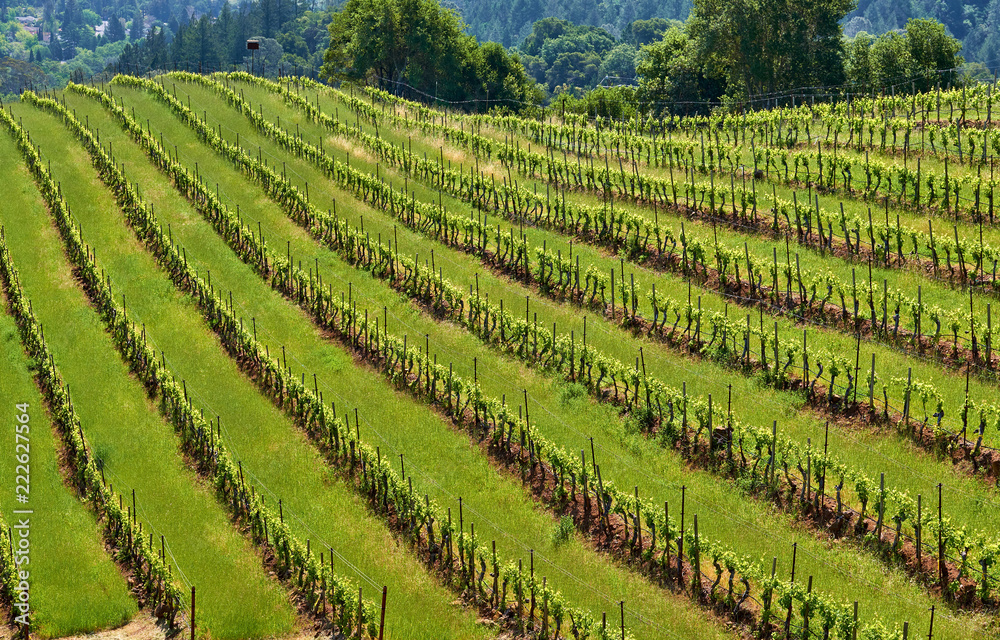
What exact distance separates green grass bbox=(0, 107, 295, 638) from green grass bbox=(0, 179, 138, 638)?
4.61ft

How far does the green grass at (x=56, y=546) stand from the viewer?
29359 mm

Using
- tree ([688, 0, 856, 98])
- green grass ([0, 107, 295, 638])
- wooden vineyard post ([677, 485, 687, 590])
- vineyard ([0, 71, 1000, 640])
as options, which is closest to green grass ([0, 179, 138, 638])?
vineyard ([0, 71, 1000, 640])

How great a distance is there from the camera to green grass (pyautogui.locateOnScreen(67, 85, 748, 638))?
28.5m

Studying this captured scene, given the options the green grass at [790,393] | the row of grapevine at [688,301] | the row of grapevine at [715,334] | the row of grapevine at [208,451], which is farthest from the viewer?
the row of grapevine at [688,301]

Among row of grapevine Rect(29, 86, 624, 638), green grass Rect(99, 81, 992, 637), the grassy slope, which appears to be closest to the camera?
row of grapevine Rect(29, 86, 624, 638)

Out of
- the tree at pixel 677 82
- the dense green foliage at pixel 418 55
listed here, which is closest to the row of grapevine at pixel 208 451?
the dense green foliage at pixel 418 55

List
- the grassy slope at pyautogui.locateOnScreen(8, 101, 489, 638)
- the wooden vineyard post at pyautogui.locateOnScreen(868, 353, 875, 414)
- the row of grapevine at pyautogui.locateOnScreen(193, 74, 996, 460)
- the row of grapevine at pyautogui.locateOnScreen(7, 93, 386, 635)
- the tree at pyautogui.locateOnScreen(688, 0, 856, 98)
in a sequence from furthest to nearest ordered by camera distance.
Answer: the tree at pyautogui.locateOnScreen(688, 0, 856, 98) → the row of grapevine at pyautogui.locateOnScreen(193, 74, 996, 460) → the wooden vineyard post at pyautogui.locateOnScreen(868, 353, 875, 414) → the grassy slope at pyautogui.locateOnScreen(8, 101, 489, 638) → the row of grapevine at pyautogui.locateOnScreen(7, 93, 386, 635)

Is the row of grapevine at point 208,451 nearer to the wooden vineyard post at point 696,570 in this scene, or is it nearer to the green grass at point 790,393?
the wooden vineyard post at point 696,570

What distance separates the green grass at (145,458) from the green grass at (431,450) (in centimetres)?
448

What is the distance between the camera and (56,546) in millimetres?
32000

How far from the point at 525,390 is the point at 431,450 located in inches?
143

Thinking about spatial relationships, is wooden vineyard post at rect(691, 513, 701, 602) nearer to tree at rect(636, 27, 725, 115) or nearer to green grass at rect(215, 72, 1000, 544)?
green grass at rect(215, 72, 1000, 544)

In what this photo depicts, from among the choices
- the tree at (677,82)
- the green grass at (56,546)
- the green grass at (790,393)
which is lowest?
the green grass at (56,546)

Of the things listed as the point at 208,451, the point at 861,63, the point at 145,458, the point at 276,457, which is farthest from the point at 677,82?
the point at 145,458
